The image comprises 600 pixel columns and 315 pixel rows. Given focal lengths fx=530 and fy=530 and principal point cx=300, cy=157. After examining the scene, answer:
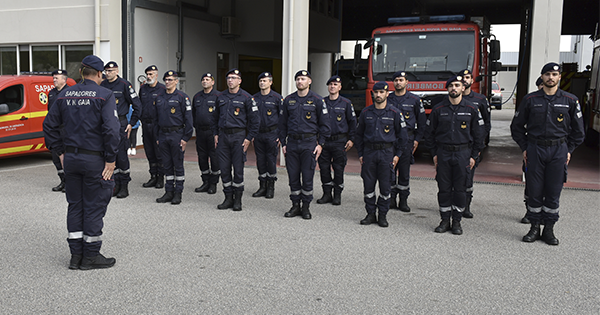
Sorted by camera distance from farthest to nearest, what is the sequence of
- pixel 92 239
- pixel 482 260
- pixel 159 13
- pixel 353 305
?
1. pixel 159 13
2. pixel 482 260
3. pixel 92 239
4. pixel 353 305

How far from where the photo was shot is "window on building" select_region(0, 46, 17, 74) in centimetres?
1515

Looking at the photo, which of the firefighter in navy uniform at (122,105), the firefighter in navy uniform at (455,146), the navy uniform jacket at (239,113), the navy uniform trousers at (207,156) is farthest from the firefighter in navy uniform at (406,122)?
the firefighter in navy uniform at (122,105)

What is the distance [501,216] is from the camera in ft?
24.0

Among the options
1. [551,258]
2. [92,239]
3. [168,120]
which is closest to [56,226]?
[92,239]

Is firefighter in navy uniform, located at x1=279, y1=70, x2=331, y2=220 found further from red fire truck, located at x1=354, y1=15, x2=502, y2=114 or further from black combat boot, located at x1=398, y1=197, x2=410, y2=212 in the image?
red fire truck, located at x1=354, y1=15, x2=502, y2=114

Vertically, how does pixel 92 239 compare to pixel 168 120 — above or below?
below

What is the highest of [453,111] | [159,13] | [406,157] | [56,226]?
[159,13]

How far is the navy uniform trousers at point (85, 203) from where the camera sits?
4777 millimetres

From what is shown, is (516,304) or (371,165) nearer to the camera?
(516,304)

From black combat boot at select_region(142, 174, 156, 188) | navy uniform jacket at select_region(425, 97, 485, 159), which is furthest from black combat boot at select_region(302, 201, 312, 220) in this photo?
black combat boot at select_region(142, 174, 156, 188)

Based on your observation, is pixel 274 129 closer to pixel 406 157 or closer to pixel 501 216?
pixel 406 157

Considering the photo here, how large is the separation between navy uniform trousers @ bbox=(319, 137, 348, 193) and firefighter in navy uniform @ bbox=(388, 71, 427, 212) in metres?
0.82

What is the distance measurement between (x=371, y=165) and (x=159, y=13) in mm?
9981

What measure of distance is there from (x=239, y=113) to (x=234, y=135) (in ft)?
1.05
